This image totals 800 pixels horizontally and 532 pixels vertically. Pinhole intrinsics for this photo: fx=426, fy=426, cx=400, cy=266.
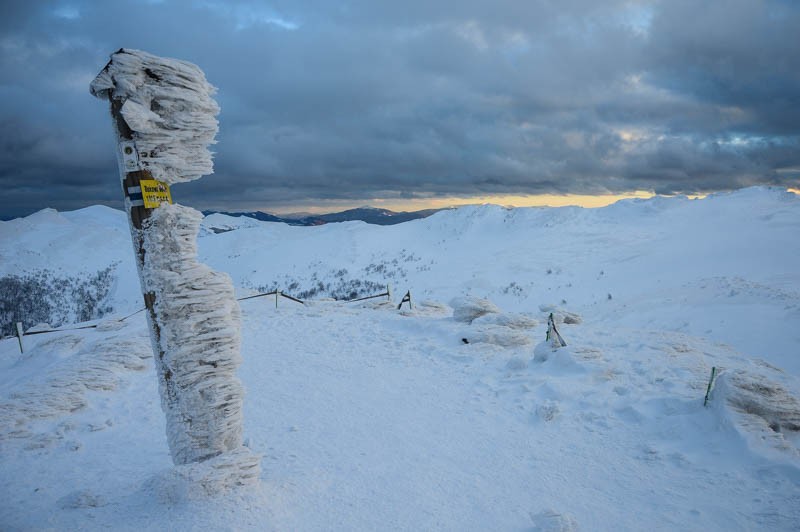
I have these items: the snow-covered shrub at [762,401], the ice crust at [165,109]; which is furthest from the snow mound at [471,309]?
the ice crust at [165,109]

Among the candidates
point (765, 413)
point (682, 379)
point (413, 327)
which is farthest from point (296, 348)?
point (765, 413)

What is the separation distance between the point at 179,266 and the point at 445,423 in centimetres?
408

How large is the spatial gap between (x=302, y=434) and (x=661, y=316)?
12.7 metres

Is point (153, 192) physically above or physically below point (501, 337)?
above

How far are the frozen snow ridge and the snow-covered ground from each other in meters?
0.34

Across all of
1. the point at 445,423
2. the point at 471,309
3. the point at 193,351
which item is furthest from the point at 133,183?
the point at 471,309

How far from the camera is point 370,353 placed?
9289 mm

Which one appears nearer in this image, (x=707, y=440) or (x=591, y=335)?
(x=707, y=440)

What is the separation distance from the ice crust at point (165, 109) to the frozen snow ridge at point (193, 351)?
0.42m

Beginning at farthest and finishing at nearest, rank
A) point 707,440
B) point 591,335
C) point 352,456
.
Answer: point 591,335 < point 707,440 < point 352,456

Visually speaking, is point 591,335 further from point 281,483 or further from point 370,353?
point 281,483

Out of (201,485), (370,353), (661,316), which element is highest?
(201,485)

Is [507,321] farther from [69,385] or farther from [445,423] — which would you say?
[69,385]

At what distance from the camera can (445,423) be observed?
19.8 feet
